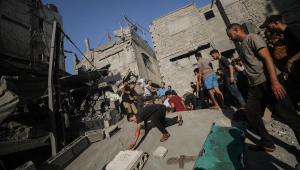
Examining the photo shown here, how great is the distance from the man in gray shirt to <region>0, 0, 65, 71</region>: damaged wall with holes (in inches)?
430

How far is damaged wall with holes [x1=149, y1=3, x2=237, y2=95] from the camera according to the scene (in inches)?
325

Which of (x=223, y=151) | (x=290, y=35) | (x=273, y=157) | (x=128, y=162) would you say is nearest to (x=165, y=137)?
(x=128, y=162)

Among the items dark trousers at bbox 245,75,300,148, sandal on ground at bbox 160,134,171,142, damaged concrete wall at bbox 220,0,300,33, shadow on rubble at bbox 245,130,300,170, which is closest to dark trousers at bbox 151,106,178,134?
sandal on ground at bbox 160,134,171,142

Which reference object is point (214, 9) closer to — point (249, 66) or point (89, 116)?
point (249, 66)

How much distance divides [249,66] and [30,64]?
15.9 m

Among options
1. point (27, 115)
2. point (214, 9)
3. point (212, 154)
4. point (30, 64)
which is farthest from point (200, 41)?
point (30, 64)

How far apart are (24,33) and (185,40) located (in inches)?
598

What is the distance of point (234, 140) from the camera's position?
7.02 ft

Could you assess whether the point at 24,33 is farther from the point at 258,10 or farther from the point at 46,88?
the point at 258,10

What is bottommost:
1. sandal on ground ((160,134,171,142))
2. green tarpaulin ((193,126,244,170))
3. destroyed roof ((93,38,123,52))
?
green tarpaulin ((193,126,244,170))

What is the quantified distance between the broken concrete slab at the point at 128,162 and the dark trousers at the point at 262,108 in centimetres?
204

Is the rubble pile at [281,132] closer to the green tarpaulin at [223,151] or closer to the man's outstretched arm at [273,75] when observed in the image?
the green tarpaulin at [223,151]

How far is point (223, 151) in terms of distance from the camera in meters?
1.98

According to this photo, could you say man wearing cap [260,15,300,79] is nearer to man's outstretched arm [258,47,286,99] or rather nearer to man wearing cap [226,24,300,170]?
man wearing cap [226,24,300,170]
